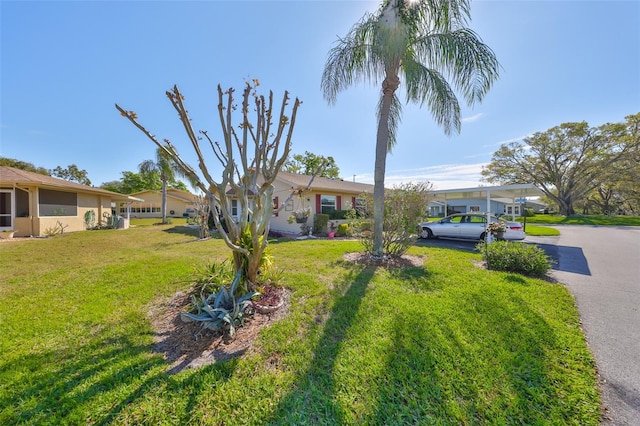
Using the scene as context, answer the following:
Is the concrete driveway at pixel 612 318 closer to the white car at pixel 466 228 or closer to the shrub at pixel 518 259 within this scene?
the shrub at pixel 518 259

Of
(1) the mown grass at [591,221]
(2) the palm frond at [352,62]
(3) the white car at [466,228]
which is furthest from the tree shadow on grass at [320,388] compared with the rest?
(1) the mown grass at [591,221]

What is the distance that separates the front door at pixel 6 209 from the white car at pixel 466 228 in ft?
68.6

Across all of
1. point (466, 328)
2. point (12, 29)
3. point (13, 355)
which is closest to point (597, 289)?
point (466, 328)

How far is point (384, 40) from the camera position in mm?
6215

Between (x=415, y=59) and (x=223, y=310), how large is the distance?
324 inches

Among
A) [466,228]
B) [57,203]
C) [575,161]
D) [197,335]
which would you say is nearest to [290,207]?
[466,228]

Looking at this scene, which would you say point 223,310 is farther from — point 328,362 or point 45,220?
point 45,220

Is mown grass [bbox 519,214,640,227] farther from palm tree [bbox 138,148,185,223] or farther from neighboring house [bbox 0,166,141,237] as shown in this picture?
neighboring house [bbox 0,166,141,237]

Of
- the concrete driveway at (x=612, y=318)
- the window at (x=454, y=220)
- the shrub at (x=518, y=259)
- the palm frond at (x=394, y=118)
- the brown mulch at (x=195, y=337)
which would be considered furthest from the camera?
the window at (x=454, y=220)

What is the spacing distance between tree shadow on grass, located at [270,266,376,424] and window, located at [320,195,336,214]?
11.3 meters

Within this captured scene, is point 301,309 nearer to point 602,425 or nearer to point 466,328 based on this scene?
point 466,328

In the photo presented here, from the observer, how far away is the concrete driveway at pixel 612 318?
241cm

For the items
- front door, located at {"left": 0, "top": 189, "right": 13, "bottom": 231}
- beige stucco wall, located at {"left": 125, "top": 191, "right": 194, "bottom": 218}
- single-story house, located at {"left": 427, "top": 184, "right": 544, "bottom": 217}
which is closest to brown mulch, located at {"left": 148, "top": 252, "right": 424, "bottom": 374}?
single-story house, located at {"left": 427, "top": 184, "right": 544, "bottom": 217}

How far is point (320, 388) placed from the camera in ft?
8.00
